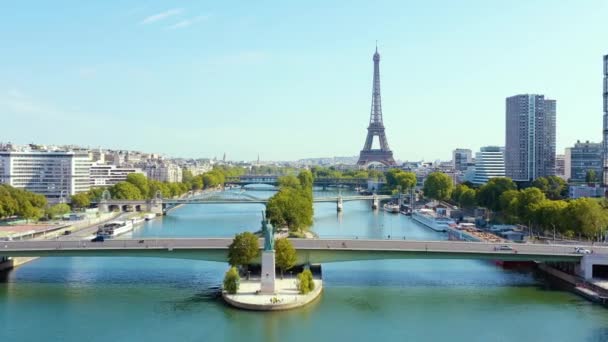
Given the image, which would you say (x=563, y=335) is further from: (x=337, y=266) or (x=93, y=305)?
(x=93, y=305)

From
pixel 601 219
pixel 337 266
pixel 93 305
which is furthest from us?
pixel 601 219

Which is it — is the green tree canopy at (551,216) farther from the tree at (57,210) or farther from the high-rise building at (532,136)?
the high-rise building at (532,136)

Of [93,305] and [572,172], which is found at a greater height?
[572,172]

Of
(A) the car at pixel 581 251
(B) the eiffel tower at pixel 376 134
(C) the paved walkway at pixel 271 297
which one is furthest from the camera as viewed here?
(B) the eiffel tower at pixel 376 134

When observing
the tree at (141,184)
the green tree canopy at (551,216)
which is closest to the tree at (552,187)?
the green tree canopy at (551,216)

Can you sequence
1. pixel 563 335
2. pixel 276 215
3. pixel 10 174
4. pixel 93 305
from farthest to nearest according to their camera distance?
pixel 10 174 → pixel 276 215 → pixel 93 305 → pixel 563 335

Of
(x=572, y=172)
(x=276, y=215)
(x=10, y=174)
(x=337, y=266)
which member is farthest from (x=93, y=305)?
(x=572, y=172)
